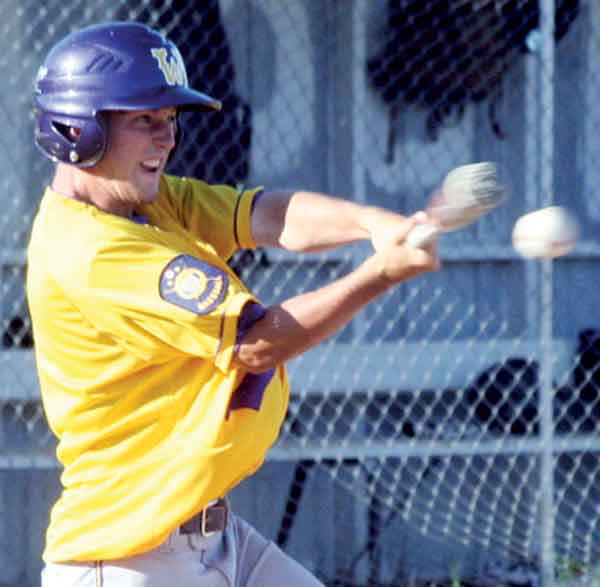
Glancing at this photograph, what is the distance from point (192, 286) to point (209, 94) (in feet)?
9.96

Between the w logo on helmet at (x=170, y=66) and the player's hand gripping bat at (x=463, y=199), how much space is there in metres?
0.74

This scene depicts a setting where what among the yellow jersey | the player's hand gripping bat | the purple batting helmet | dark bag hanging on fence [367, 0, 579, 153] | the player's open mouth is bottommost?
the yellow jersey

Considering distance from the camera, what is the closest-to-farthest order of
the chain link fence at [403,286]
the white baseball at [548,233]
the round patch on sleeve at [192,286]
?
the white baseball at [548,233], the round patch on sleeve at [192,286], the chain link fence at [403,286]

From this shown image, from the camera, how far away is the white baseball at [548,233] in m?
2.76

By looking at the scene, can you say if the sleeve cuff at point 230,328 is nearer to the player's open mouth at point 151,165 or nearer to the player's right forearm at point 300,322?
the player's right forearm at point 300,322

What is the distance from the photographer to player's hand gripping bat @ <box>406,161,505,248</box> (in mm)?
2582

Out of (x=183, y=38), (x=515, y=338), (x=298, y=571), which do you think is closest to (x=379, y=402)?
(x=515, y=338)

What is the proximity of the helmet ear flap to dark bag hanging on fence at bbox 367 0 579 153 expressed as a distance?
10.6ft

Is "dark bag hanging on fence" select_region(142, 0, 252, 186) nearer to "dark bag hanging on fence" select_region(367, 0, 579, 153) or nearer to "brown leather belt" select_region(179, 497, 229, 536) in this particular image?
"dark bag hanging on fence" select_region(367, 0, 579, 153)

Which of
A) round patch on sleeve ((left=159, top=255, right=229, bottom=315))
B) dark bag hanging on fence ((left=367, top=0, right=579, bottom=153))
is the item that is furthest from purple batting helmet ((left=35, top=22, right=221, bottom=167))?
dark bag hanging on fence ((left=367, top=0, right=579, bottom=153))

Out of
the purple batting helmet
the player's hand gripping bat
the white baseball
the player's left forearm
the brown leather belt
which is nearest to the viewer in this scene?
the player's hand gripping bat

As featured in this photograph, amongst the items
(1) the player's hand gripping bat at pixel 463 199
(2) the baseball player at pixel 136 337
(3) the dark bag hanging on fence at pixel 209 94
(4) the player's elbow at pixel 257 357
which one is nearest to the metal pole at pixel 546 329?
(3) the dark bag hanging on fence at pixel 209 94

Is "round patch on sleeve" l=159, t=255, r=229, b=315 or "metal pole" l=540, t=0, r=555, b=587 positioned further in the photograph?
"metal pole" l=540, t=0, r=555, b=587

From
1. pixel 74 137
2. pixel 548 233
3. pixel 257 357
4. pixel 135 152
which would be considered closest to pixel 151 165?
pixel 135 152
